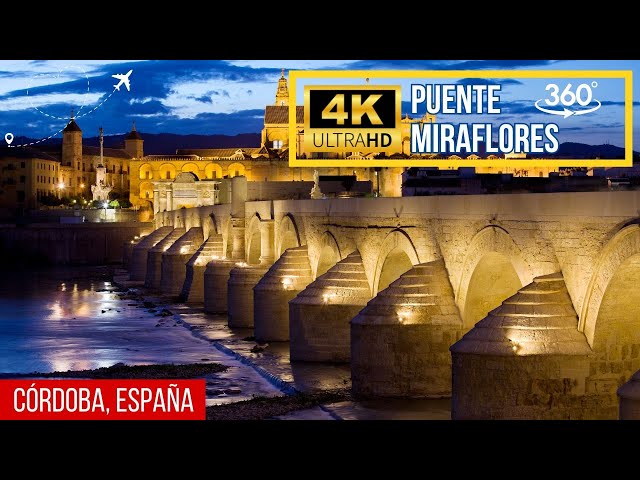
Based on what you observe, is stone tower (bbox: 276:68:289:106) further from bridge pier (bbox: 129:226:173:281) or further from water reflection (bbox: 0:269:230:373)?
water reflection (bbox: 0:269:230:373)

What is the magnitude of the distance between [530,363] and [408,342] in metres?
5.03

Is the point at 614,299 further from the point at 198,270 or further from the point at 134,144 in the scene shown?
the point at 134,144

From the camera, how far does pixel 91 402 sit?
53.9 ft

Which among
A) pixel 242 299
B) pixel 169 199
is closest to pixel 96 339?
pixel 242 299

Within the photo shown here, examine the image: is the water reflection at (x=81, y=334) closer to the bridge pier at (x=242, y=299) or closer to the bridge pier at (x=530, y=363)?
the bridge pier at (x=242, y=299)

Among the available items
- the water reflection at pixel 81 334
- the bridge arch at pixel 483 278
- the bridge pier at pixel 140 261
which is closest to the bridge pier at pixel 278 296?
the water reflection at pixel 81 334

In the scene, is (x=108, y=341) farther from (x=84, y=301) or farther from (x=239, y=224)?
(x=84, y=301)

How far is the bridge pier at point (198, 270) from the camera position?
49031 millimetres

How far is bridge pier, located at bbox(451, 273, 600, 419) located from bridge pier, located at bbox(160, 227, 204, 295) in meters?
37.2

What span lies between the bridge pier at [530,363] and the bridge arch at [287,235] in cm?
1802

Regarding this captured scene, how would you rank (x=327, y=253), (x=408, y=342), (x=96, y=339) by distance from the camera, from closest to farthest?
(x=408, y=342) → (x=327, y=253) → (x=96, y=339)

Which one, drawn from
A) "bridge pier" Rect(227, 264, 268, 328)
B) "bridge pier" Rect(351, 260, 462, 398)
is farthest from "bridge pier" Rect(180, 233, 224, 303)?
"bridge pier" Rect(351, 260, 462, 398)

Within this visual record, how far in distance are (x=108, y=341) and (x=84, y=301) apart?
54.4ft

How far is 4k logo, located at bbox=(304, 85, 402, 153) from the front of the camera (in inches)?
992
